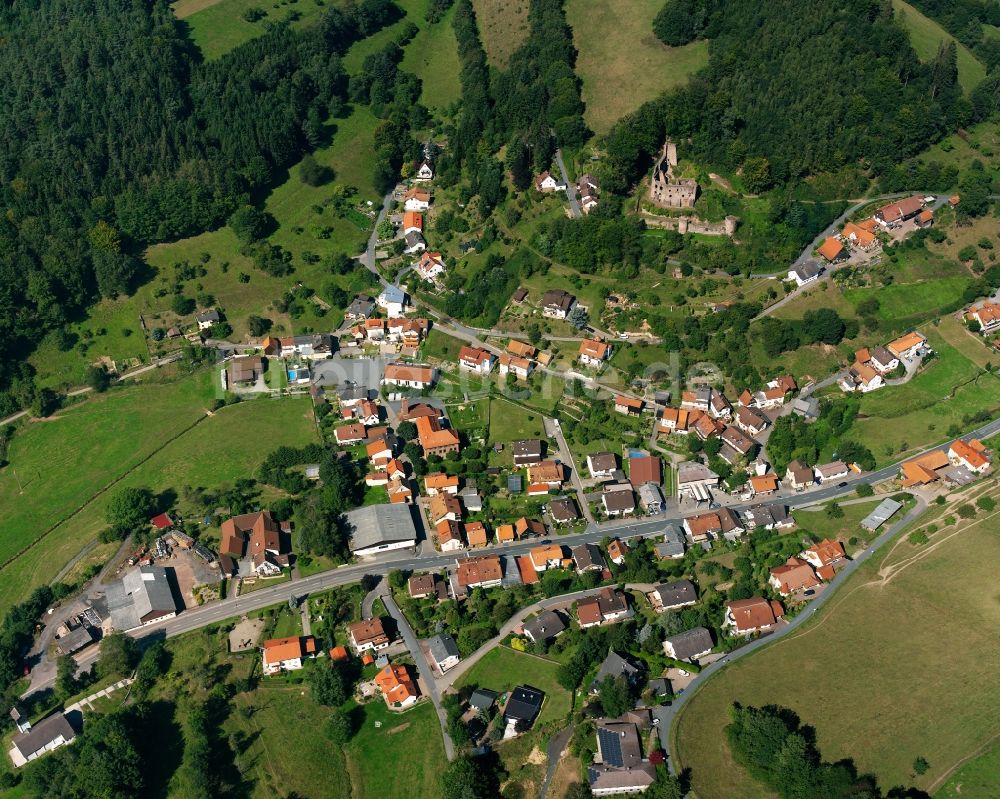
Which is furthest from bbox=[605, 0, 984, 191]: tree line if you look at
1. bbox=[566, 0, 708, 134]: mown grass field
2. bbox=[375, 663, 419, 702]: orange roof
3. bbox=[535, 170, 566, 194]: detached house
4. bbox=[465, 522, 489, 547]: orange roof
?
bbox=[375, 663, 419, 702]: orange roof

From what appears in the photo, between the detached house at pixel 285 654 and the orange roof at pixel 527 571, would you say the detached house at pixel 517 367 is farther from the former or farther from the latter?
the detached house at pixel 285 654

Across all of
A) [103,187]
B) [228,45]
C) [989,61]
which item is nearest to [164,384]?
[103,187]

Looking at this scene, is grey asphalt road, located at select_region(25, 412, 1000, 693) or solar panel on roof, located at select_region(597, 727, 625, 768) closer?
solar panel on roof, located at select_region(597, 727, 625, 768)

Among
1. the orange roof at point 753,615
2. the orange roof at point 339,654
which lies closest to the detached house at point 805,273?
the orange roof at point 753,615

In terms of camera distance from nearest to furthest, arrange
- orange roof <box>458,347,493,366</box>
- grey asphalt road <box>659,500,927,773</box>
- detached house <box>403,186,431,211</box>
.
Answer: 1. grey asphalt road <box>659,500,927,773</box>
2. orange roof <box>458,347,493,366</box>
3. detached house <box>403,186,431,211</box>

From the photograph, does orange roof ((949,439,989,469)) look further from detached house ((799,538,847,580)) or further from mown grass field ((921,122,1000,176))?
mown grass field ((921,122,1000,176))
